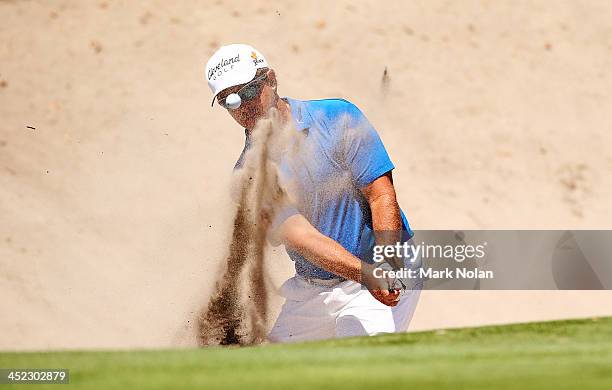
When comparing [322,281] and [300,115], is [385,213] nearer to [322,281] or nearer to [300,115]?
[322,281]

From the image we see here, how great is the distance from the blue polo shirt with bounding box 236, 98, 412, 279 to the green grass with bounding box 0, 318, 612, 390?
117 centimetres

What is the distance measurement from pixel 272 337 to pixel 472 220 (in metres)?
4.42

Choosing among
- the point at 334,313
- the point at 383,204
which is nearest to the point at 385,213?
the point at 383,204


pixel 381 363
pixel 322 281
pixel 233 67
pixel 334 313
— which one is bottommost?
pixel 381 363

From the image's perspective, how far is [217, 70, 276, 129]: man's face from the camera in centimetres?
628

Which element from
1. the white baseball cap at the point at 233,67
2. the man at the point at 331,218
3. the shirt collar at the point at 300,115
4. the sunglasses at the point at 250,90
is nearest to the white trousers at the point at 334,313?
the man at the point at 331,218

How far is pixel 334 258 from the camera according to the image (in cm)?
594

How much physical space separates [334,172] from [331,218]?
241 millimetres

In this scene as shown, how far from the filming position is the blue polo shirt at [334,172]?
19.8 feet

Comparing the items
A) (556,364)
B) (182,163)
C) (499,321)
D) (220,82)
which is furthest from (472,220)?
(556,364)

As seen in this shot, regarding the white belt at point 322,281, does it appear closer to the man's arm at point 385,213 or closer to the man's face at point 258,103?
the man's arm at point 385,213

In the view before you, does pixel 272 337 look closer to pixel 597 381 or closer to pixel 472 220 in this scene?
pixel 597 381

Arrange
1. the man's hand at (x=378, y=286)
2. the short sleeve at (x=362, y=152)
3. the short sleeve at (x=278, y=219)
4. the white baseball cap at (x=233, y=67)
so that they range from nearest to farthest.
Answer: the man's hand at (x=378, y=286) → the short sleeve at (x=362, y=152) → the short sleeve at (x=278, y=219) → the white baseball cap at (x=233, y=67)

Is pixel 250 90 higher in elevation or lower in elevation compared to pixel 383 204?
higher
